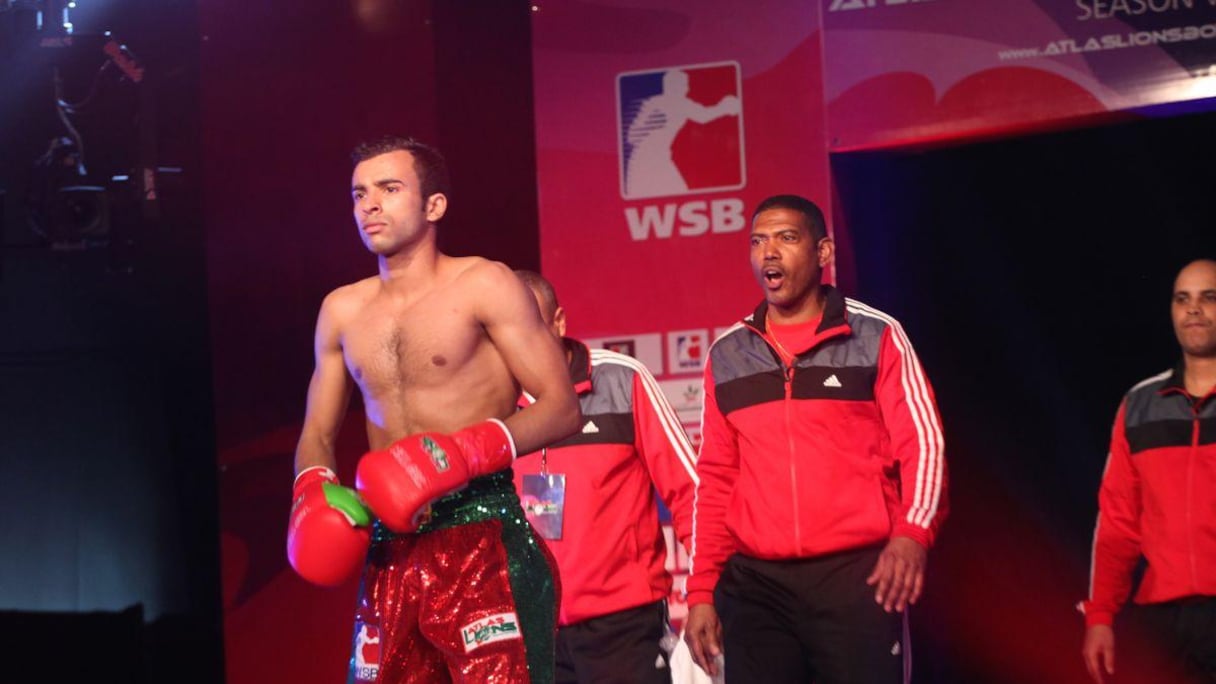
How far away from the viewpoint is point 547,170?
5.02 metres

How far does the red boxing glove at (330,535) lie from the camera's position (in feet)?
9.11

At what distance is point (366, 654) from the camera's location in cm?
301

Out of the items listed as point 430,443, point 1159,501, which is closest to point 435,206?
point 430,443

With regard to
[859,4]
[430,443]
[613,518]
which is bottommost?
[613,518]

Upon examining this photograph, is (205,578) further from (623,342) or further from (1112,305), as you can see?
(1112,305)

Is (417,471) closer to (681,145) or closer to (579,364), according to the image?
(579,364)

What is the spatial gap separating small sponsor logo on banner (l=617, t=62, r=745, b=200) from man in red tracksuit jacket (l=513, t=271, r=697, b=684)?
101 cm

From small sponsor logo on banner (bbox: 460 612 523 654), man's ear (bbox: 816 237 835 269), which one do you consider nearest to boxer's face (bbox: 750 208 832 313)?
man's ear (bbox: 816 237 835 269)

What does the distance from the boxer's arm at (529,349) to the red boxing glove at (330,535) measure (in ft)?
1.51

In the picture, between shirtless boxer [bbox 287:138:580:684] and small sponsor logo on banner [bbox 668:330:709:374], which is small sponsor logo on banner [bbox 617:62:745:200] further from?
shirtless boxer [bbox 287:138:580:684]

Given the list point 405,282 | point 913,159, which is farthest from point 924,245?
point 405,282

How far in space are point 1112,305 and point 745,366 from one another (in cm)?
212

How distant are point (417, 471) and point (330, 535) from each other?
9.9 inches

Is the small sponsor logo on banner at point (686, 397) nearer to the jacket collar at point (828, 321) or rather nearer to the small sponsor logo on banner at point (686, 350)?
the small sponsor logo on banner at point (686, 350)
